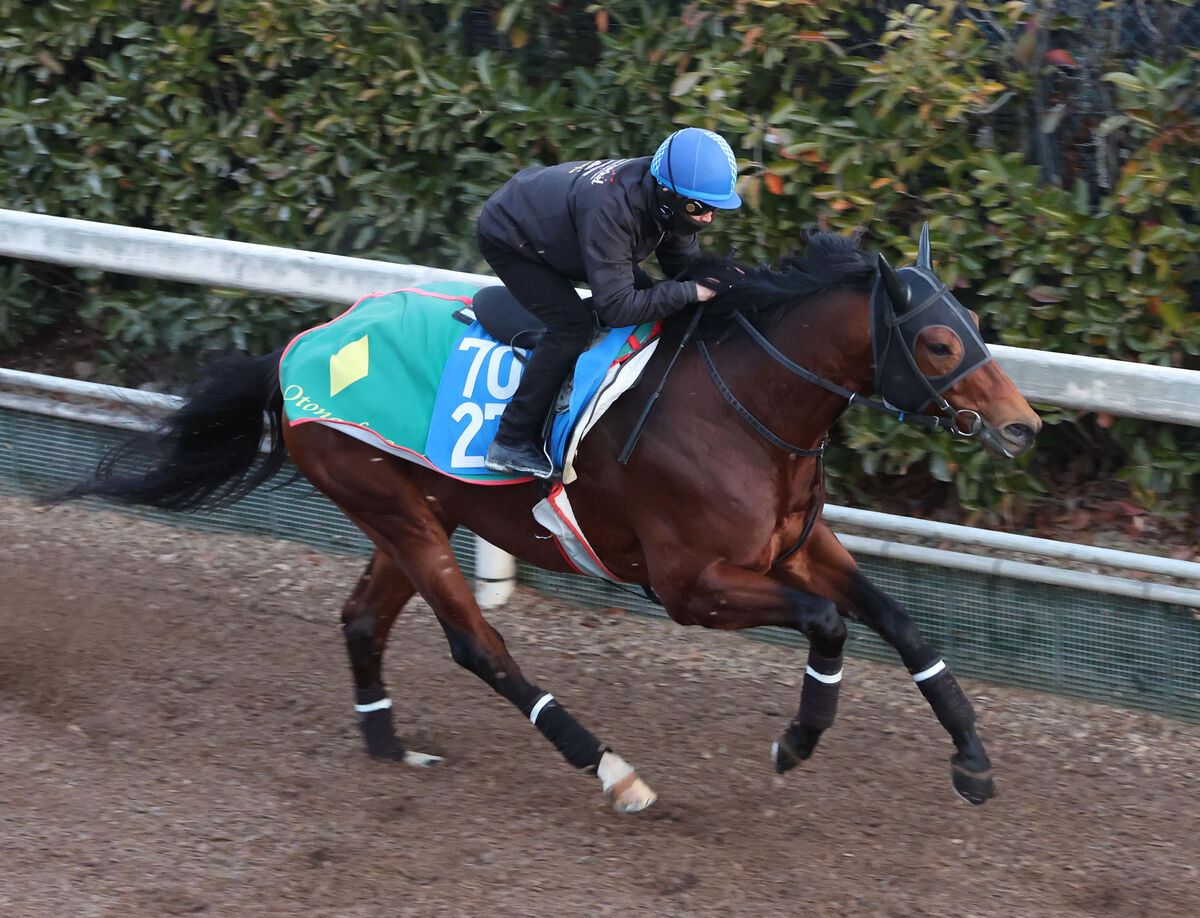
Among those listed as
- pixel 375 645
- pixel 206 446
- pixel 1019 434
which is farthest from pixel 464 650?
pixel 1019 434

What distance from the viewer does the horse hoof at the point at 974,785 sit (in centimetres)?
401

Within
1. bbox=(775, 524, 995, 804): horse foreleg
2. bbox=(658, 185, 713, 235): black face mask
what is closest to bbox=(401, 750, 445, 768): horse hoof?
bbox=(775, 524, 995, 804): horse foreleg

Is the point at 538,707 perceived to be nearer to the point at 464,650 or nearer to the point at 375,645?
the point at 464,650

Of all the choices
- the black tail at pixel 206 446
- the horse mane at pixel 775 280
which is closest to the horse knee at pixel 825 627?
the horse mane at pixel 775 280

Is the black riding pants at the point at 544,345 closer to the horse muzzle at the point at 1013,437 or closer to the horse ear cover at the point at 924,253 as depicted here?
the horse ear cover at the point at 924,253

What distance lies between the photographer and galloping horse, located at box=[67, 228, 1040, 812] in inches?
146

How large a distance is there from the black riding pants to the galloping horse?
0.65 ft

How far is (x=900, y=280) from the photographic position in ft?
12.1

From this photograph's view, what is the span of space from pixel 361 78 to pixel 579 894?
12.9 ft

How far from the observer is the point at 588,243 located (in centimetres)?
391

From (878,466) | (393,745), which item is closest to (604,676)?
(393,745)

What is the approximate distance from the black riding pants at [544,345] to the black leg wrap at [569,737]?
0.88 m

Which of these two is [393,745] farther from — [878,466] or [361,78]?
[361,78]

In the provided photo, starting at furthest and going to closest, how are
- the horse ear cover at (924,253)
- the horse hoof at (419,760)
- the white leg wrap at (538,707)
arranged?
the horse hoof at (419,760) → the white leg wrap at (538,707) → the horse ear cover at (924,253)
